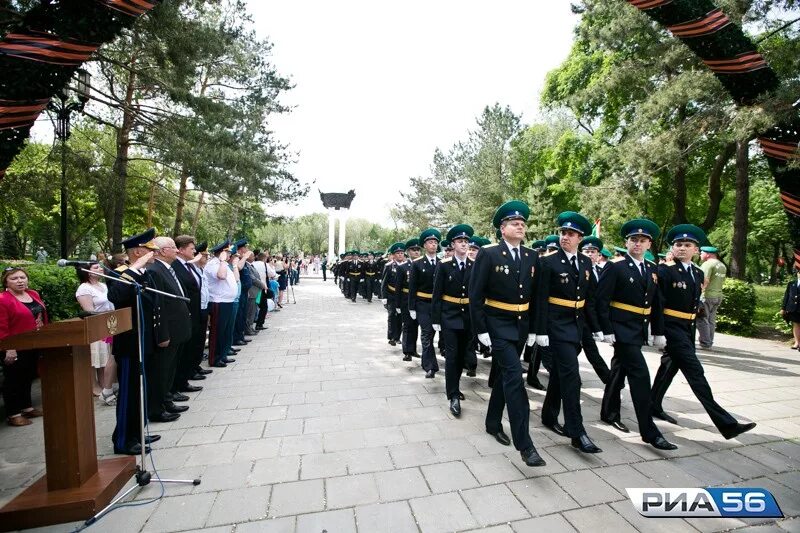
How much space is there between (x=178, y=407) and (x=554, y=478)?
14.1ft

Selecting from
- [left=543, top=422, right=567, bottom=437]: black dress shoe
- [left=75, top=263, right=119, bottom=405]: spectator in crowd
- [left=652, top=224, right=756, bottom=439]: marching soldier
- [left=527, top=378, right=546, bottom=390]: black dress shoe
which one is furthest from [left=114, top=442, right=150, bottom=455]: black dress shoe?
[left=652, top=224, right=756, bottom=439]: marching soldier

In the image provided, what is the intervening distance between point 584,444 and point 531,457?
0.67 meters

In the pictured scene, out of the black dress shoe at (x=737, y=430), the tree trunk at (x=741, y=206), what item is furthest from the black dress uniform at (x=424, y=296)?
the tree trunk at (x=741, y=206)

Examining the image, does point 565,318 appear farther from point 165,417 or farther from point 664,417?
point 165,417

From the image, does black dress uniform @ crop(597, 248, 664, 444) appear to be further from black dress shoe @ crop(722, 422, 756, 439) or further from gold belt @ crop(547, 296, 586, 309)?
black dress shoe @ crop(722, 422, 756, 439)

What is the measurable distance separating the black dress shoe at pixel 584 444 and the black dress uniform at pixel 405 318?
157 inches

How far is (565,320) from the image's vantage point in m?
4.18

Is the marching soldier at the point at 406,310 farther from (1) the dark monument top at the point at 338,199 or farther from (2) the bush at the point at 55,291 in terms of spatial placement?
(1) the dark monument top at the point at 338,199

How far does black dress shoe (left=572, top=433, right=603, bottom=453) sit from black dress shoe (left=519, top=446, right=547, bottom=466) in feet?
1.71

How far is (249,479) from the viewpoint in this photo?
3424 millimetres

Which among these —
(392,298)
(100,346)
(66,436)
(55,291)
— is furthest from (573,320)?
(55,291)

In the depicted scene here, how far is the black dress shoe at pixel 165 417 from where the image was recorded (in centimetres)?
466

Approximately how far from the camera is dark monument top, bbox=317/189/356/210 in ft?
145

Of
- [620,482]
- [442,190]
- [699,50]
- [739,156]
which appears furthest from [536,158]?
[620,482]
